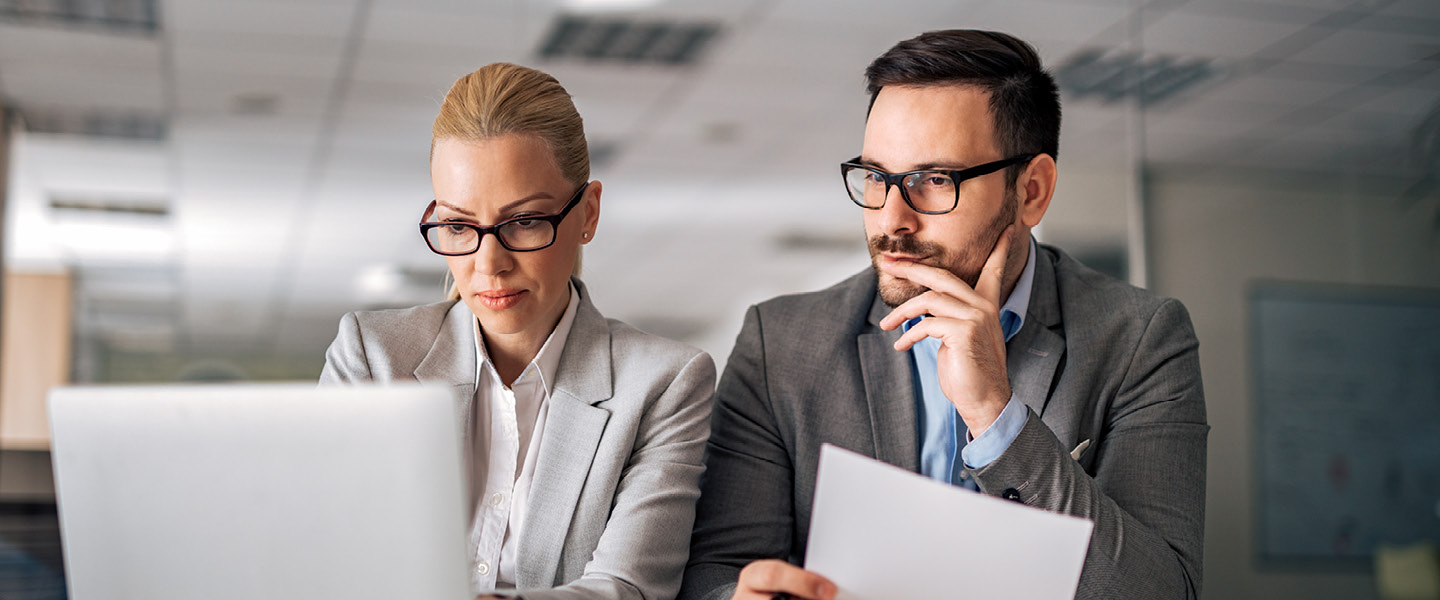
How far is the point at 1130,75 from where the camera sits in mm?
4746

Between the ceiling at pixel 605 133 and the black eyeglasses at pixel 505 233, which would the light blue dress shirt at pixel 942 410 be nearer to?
the black eyeglasses at pixel 505 233

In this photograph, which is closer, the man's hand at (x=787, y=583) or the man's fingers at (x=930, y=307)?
the man's hand at (x=787, y=583)

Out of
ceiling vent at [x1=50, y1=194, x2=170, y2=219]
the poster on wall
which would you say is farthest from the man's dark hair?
ceiling vent at [x1=50, y1=194, x2=170, y2=219]

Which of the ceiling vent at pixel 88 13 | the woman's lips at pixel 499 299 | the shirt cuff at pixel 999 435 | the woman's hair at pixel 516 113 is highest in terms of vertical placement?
the ceiling vent at pixel 88 13

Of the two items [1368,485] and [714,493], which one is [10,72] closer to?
[714,493]

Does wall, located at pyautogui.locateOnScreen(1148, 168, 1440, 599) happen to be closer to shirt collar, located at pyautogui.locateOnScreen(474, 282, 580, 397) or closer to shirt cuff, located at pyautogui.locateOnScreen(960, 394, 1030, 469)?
shirt cuff, located at pyautogui.locateOnScreen(960, 394, 1030, 469)

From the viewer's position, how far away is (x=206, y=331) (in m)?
5.70

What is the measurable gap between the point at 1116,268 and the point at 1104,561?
12.4 ft

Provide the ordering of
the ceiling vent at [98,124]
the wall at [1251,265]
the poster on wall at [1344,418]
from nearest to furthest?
the poster on wall at [1344,418]
the wall at [1251,265]
the ceiling vent at [98,124]

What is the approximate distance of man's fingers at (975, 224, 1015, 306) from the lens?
4.69 feet

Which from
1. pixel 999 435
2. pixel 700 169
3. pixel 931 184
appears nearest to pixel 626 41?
pixel 700 169

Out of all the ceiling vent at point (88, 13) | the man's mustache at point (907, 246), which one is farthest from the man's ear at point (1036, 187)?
the ceiling vent at point (88, 13)

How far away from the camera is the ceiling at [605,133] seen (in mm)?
4285

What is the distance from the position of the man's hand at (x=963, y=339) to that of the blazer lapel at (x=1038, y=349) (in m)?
0.15
